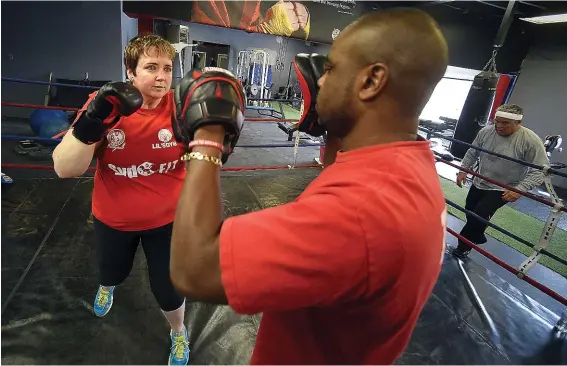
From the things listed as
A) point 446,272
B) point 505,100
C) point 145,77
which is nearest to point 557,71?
point 505,100

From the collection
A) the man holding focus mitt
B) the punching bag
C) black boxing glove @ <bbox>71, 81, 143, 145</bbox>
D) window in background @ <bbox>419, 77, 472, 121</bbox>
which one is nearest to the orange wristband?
the man holding focus mitt

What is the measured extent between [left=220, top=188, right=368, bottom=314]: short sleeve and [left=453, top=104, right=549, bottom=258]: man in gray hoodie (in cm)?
271

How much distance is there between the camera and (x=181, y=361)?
5.09 ft

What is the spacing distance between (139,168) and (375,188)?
115cm

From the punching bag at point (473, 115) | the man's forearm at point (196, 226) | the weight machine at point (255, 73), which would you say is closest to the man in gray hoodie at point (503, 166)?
the punching bag at point (473, 115)

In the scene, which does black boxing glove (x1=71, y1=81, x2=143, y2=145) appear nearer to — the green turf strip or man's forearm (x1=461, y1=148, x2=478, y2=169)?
man's forearm (x1=461, y1=148, x2=478, y2=169)

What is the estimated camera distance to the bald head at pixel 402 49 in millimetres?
546

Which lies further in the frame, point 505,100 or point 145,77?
point 505,100

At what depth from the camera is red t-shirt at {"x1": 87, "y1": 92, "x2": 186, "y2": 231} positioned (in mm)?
1323

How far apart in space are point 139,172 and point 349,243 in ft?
A: 3.79

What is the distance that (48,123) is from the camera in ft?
14.8

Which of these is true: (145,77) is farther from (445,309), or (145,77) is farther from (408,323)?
(445,309)

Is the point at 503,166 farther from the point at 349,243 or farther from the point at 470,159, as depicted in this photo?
the point at 349,243

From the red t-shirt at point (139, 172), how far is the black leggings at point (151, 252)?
36 millimetres
